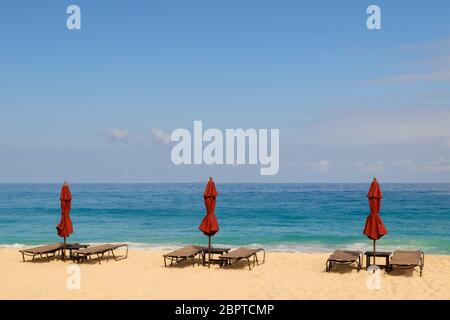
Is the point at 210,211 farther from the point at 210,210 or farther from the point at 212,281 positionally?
the point at 212,281

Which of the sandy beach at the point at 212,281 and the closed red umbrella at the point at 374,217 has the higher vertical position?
the closed red umbrella at the point at 374,217

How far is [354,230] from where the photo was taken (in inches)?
1532

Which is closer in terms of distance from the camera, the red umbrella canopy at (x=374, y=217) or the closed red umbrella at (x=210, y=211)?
the red umbrella canopy at (x=374, y=217)

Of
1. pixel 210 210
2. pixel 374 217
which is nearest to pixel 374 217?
pixel 374 217

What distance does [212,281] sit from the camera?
14.2 meters

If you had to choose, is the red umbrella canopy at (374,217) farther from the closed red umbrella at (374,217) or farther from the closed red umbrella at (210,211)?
the closed red umbrella at (210,211)

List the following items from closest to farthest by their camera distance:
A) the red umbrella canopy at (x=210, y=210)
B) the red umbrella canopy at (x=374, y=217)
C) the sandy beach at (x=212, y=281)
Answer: the sandy beach at (x=212, y=281)
the red umbrella canopy at (x=374, y=217)
the red umbrella canopy at (x=210, y=210)

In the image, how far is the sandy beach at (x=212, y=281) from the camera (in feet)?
41.3

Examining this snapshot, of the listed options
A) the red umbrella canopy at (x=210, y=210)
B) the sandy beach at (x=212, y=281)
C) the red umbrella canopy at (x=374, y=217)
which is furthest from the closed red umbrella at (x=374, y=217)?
the red umbrella canopy at (x=210, y=210)

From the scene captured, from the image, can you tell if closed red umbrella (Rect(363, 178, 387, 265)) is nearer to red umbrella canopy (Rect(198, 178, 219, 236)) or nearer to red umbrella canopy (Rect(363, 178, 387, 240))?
red umbrella canopy (Rect(363, 178, 387, 240))

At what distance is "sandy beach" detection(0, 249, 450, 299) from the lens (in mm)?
12586
